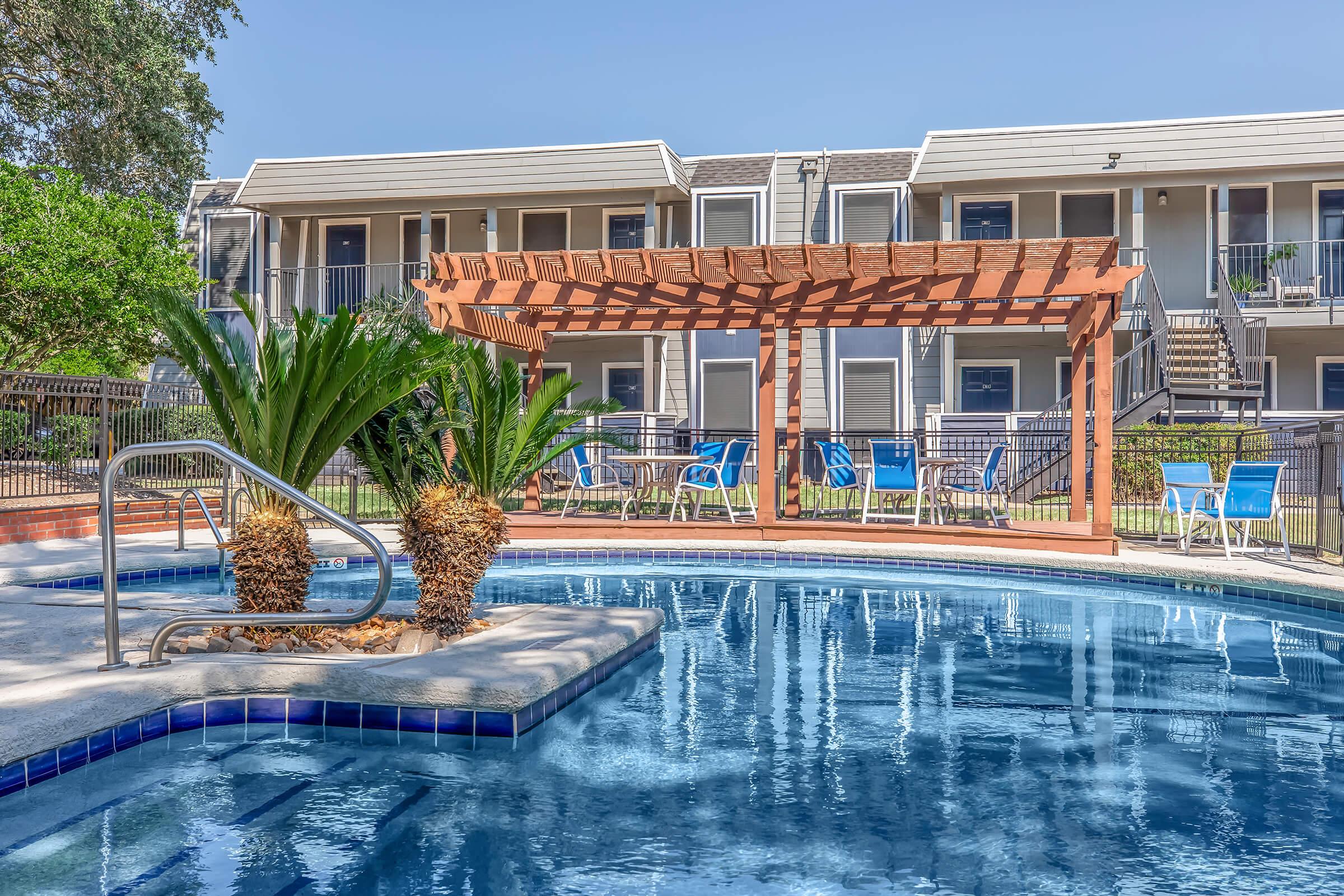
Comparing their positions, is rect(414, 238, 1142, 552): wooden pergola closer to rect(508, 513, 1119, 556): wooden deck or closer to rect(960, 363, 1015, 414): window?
rect(508, 513, 1119, 556): wooden deck

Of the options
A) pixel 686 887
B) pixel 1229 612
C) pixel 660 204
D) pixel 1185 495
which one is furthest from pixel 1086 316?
pixel 660 204

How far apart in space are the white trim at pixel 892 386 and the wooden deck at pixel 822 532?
721 centimetres

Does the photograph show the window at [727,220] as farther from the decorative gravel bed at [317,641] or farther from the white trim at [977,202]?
the decorative gravel bed at [317,641]

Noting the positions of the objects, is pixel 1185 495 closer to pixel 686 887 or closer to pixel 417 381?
pixel 417 381

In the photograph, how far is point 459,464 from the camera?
18.6ft

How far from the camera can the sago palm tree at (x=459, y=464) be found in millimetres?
5266

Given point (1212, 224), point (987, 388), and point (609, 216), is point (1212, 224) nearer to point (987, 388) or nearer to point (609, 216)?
point (987, 388)

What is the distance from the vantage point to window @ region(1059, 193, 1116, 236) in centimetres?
1834

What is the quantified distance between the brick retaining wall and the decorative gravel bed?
5.78 meters

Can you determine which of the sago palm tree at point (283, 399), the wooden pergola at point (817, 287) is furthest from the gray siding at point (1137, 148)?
the sago palm tree at point (283, 399)

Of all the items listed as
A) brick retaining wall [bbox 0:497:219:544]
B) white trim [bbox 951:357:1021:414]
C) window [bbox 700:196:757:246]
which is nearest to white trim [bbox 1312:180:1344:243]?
white trim [bbox 951:357:1021:414]

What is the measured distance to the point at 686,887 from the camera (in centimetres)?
286

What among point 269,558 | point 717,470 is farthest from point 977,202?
point 269,558

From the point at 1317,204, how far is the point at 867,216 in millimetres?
7744
